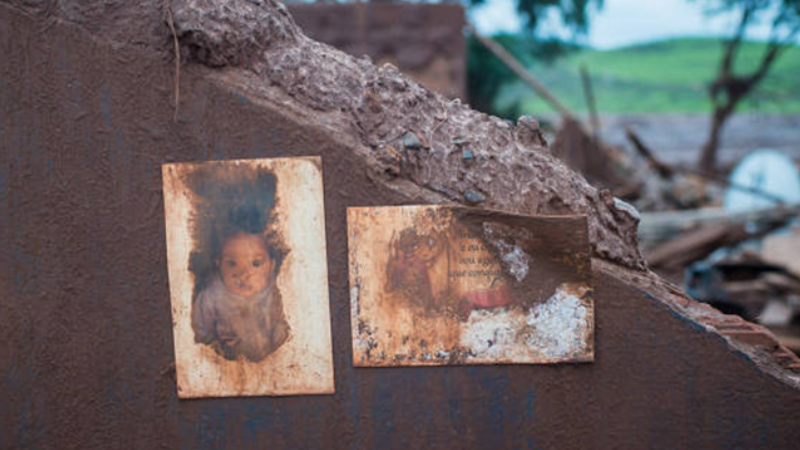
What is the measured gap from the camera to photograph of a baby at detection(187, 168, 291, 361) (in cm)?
209

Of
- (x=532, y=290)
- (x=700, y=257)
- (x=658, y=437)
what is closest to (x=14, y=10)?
(x=532, y=290)

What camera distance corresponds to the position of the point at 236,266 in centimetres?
212

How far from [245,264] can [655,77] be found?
133 feet

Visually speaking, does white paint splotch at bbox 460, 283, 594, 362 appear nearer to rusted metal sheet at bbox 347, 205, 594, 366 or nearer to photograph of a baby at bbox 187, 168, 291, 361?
rusted metal sheet at bbox 347, 205, 594, 366

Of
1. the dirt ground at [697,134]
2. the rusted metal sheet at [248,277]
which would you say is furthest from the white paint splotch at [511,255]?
the dirt ground at [697,134]

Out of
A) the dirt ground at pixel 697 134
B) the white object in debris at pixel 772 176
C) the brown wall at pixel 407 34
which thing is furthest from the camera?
the dirt ground at pixel 697 134

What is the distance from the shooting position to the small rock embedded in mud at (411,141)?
2135 millimetres

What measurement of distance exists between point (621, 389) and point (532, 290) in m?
0.45

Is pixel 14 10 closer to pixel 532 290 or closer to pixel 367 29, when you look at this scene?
pixel 532 290

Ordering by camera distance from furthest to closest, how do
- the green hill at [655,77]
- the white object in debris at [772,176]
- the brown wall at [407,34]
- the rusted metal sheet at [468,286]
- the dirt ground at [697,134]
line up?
the green hill at [655,77], the dirt ground at [697,134], the white object in debris at [772,176], the brown wall at [407,34], the rusted metal sheet at [468,286]

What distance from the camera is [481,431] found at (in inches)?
84.9

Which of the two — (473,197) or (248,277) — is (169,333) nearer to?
(248,277)

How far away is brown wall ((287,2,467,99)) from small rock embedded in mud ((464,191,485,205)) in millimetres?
5552

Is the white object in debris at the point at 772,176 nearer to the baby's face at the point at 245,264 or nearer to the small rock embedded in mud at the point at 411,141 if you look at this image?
the small rock embedded in mud at the point at 411,141
